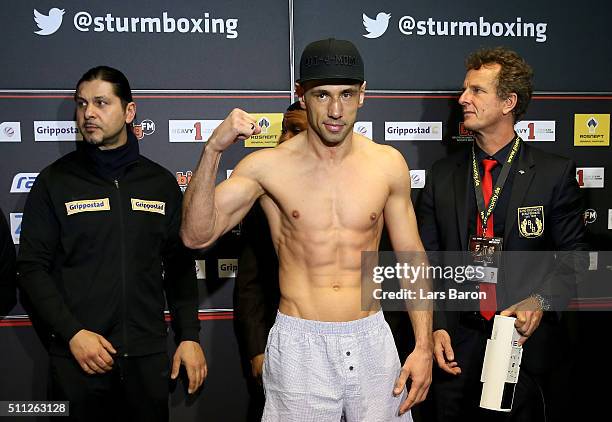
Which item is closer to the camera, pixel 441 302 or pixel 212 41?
pixel 441 302

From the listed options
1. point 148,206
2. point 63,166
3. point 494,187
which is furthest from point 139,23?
point 494,187

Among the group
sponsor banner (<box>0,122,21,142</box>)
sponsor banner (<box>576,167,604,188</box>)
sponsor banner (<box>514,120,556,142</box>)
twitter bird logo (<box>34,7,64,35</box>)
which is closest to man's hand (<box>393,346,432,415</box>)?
sponsor banner (<box>514,120,556,142</box>)

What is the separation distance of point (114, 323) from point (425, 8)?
2.08 metres

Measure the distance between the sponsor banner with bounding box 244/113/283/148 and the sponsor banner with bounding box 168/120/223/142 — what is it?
19cm

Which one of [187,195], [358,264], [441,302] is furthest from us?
[441,302]

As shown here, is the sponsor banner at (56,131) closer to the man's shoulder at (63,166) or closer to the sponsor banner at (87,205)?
the man's shoulder at (63,166)

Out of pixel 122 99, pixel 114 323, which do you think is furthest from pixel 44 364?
pixel 122 99

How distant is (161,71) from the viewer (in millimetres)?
2994

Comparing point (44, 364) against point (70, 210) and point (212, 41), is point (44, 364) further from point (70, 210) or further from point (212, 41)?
point (212, 41)

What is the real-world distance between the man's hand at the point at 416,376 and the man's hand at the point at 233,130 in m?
0.90

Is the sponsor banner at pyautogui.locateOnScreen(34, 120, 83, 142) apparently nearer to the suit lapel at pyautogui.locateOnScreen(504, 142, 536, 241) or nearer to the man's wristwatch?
the suit lapel at pyautogui.locateOnScreen(504, 142, 536, 241)

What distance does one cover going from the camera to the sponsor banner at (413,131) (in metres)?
3.14

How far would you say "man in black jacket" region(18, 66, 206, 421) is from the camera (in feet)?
7.67

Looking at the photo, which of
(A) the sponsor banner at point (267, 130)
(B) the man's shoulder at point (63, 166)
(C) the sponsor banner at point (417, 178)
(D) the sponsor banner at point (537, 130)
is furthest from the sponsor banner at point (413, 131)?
(B) the man's shoulder at point (63, 166)
